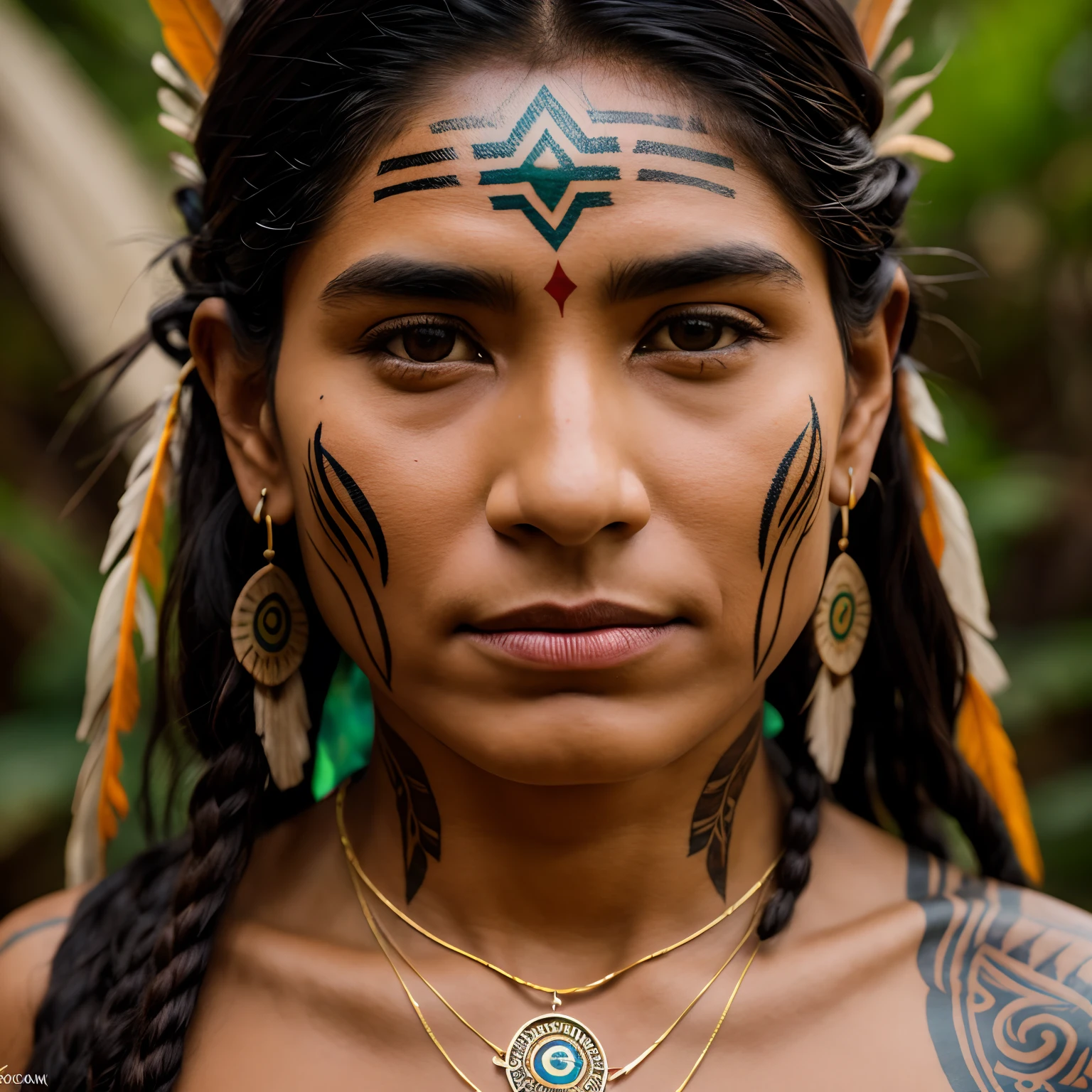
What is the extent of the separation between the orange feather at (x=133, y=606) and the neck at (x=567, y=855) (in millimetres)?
576

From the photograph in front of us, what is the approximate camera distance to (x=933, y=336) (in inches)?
230

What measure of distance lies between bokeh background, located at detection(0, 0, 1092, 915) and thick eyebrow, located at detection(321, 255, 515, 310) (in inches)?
97.4

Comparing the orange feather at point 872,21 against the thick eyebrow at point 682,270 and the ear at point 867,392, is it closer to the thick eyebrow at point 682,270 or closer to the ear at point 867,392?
the ear at point 867,392

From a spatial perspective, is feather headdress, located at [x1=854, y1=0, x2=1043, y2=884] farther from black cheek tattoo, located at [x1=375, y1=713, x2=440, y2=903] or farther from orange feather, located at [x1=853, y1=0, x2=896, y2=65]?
black cheek tattoo, located at [x1=375, y1=713, x2=440, y2=903]

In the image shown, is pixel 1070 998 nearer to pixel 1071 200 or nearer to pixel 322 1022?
pixel 322 1022

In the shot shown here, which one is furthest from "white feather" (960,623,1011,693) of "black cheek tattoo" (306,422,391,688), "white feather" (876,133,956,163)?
"black cheek tattoo" (306,422,391,688)

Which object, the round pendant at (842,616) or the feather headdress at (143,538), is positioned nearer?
the round pendant at (842,616)

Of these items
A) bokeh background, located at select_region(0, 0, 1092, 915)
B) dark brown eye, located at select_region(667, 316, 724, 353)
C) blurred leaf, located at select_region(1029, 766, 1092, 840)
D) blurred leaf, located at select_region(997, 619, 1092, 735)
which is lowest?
blurred leaf, located at select_region(1029, 766, 1092, 840)

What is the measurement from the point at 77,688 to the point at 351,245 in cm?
325

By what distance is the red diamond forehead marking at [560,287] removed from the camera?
5.91 ft

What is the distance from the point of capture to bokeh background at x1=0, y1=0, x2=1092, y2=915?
4.58 metres

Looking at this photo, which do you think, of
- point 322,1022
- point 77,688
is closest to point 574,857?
point 322,1022

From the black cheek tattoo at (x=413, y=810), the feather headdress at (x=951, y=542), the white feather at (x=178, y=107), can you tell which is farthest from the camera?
the white feather at (x=178, y=107)

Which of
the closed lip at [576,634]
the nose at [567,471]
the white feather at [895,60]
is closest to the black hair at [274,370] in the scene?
the white feather at [895,60]
